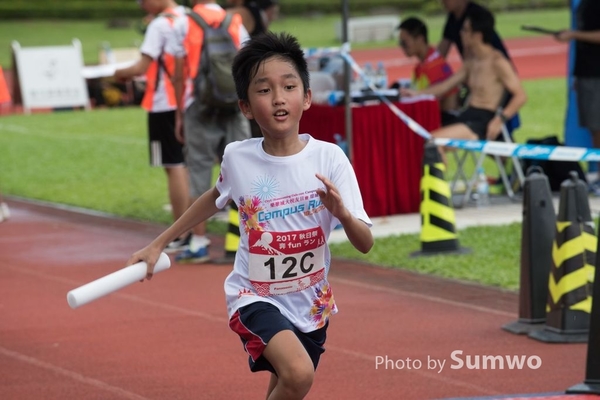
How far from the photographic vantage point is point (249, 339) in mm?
4465

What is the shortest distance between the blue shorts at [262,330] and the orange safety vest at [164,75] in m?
5.21

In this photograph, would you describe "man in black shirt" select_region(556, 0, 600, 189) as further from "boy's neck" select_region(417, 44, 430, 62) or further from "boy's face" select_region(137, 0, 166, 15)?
"boy's face" select_region(137, 0, 166, 15)

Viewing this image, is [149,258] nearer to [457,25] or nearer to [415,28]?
[415,28]

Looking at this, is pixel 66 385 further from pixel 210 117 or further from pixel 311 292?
pixel 210 117

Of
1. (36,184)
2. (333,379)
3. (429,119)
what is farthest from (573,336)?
(36,184)

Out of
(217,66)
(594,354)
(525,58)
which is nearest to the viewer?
(594,354)

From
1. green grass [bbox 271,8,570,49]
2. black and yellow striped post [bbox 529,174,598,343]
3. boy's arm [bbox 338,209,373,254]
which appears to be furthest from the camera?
green grass [bbox 271,8,570,49]

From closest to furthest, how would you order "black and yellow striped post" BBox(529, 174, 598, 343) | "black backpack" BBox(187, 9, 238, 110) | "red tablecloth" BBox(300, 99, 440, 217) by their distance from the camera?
"black and yellow striped post" BBox(529, 174, 598, 343), "black backpack" BBox(187, 9, 238, 110), "red tablecloth" BBox(300, 99, 440, 217)

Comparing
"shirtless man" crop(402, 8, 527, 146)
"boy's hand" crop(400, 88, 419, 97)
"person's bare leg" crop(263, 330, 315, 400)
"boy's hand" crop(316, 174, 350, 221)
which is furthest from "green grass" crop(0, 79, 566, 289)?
"boy's hand" crop(316, 174, 350, 221)

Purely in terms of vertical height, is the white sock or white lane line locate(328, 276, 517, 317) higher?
the white sock

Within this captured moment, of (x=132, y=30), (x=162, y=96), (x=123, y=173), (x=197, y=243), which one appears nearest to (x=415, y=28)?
(x=162, y=96)

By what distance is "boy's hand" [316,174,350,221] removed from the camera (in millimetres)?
4137

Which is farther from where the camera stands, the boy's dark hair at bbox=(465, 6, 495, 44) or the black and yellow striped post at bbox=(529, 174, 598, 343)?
the boy's dark hair at bbox=(465, 6, 495, 44)

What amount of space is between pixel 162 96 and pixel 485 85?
3.45 m
